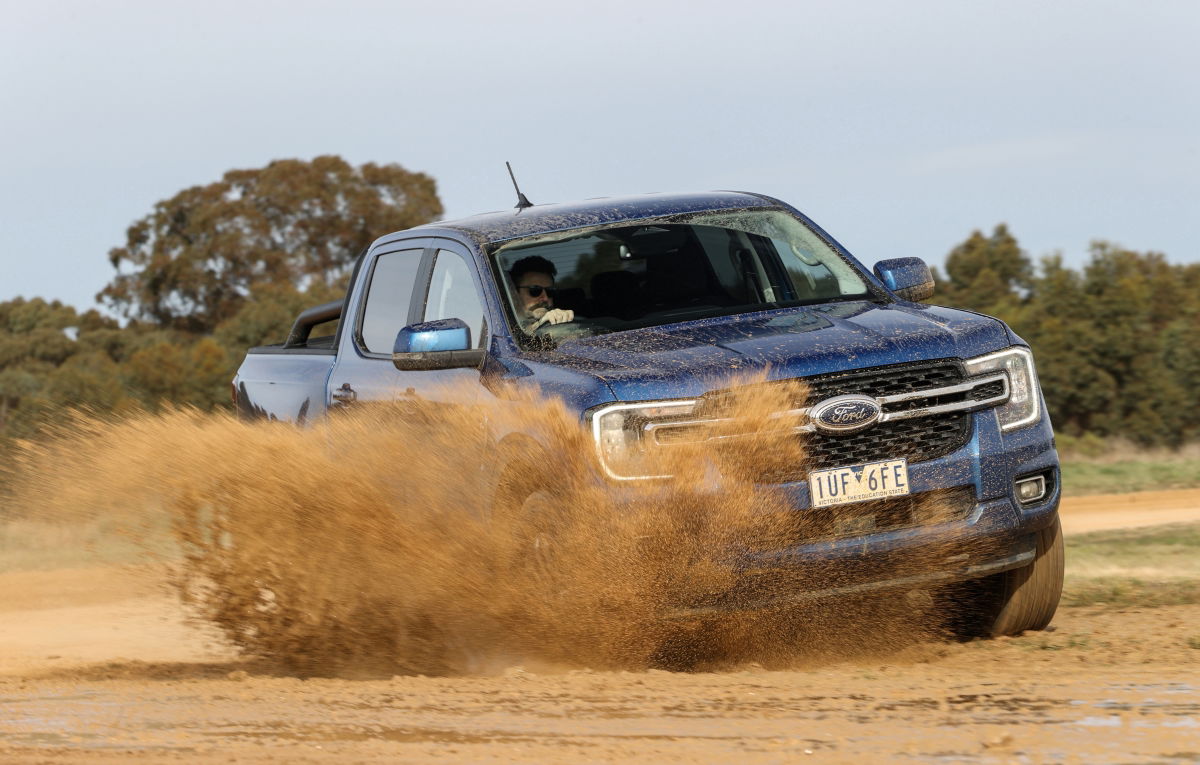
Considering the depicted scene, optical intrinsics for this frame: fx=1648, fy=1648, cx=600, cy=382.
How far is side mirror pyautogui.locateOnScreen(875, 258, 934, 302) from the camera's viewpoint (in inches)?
285

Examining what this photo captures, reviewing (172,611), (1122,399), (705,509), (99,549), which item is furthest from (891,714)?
(1122,399)

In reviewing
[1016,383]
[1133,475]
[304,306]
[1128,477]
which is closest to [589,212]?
[1016,383]

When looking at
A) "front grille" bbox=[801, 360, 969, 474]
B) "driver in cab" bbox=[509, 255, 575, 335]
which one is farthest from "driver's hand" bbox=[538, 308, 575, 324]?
"front grille" bbox=[801, 360, 969, 474]

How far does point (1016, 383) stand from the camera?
614 cm

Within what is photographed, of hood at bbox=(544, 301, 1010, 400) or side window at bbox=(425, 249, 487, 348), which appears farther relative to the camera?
side window at bbox=(425, 249, 487, 348)

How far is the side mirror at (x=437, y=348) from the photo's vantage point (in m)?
6.43

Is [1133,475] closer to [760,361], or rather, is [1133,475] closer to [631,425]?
[760,361]

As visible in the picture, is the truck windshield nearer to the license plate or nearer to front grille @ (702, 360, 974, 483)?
front grille @ (702, 360, 974, 483)

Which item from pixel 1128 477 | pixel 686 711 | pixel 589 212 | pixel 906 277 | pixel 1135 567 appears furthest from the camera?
pixel 1128 477

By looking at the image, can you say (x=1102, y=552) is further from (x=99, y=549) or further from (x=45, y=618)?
(x=99, y=549)

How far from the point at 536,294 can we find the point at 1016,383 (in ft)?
6.47

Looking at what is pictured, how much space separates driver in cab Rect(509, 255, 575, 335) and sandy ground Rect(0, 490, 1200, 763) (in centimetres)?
145

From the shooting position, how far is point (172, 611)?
9.38m

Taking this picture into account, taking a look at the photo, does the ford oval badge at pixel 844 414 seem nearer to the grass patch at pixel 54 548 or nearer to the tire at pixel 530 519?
the tire at pixel 530 519
